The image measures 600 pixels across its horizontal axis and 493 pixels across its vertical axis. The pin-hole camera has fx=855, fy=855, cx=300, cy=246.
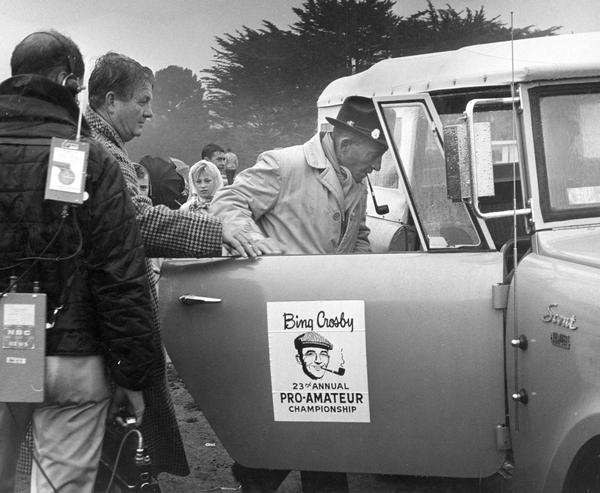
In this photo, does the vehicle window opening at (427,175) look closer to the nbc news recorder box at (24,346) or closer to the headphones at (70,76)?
the headphones at (70,76)

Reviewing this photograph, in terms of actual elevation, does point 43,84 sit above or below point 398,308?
above

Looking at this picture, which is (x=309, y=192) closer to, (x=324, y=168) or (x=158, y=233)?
(x=324, y=168)

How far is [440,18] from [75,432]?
12.1 feet

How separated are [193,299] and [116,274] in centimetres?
77

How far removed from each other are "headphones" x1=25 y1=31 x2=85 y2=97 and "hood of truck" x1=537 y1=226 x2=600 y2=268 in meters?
1.55

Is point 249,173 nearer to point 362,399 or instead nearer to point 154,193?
point 362,399

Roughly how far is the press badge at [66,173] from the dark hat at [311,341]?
3.26ft

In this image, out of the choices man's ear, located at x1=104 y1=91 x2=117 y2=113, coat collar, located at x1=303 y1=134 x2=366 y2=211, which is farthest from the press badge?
coat collar, located at x1=303 y1=134 x2=366 y2=211

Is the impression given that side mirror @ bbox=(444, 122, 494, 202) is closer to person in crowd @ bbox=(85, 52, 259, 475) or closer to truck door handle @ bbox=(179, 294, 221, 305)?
person in crowd @ bbox=(85, 52, 259, 475)

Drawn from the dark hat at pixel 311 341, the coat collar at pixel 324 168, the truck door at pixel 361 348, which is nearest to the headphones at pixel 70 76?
the truck door at pixel 361 348

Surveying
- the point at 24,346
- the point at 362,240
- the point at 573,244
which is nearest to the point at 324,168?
the point at 362,240

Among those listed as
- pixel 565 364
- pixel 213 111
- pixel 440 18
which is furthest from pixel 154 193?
pixel 565 364

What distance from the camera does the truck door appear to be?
→ 9.36 feet

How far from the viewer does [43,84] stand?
8.12 ft
